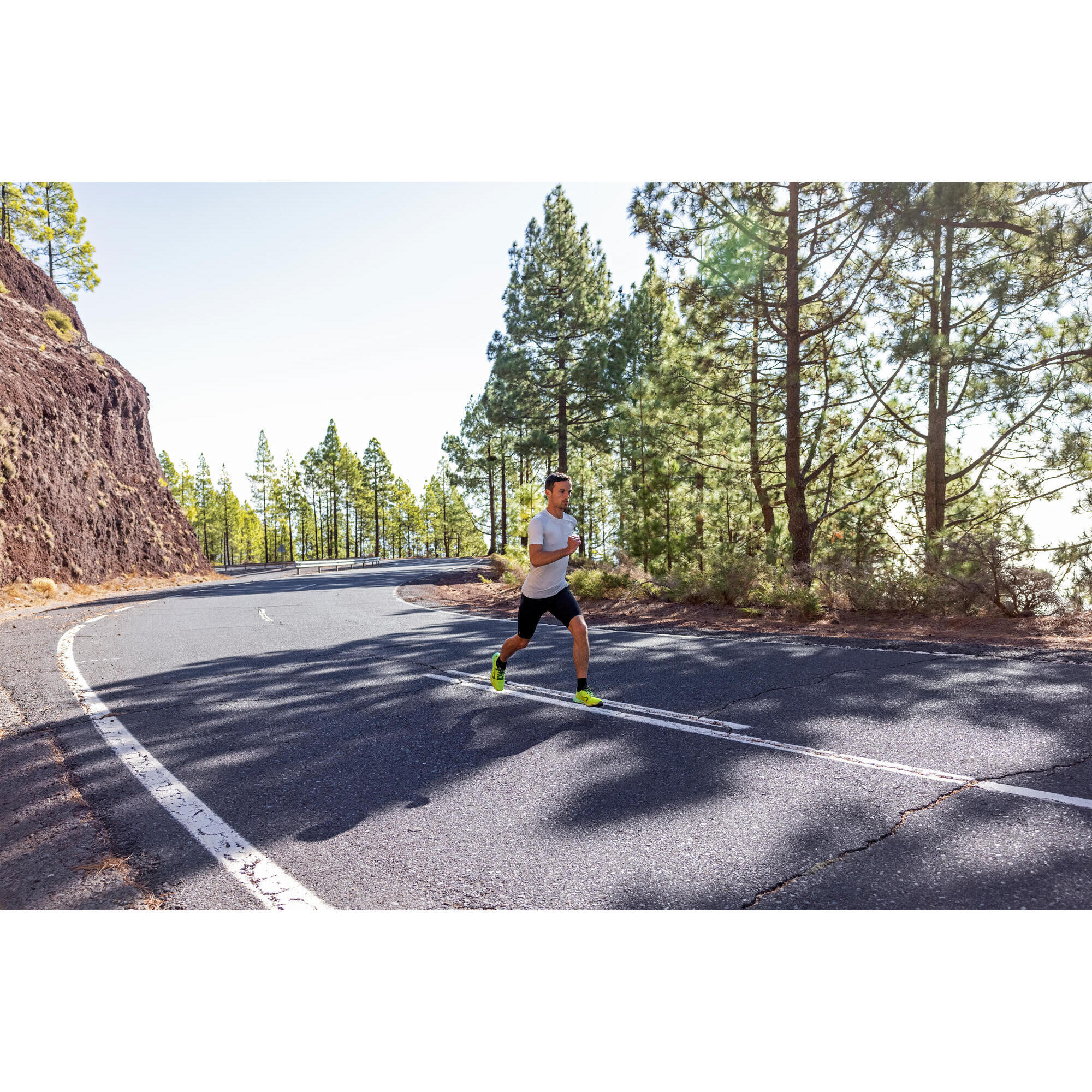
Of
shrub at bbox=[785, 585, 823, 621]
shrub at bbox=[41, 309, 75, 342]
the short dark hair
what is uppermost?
shrub at bbox=[41, 309, 75, 342]

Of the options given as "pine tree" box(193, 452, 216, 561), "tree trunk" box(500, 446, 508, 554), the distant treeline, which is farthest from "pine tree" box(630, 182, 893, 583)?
"pine tree" box(193, 452, 216, 561)

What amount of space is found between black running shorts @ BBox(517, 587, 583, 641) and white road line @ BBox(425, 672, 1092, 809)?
2.16ft

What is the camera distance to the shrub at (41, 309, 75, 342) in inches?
1208

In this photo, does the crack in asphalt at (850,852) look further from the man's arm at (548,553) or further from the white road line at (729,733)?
the man's arm at (548,553)

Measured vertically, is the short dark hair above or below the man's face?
above

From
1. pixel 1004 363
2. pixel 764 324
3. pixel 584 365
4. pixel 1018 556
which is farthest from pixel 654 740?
pixel 584 365

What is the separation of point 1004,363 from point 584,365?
16784 mm

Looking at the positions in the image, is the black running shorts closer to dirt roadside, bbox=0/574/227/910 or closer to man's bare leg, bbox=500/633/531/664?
man's bare leg, bbox=500/633/531/664

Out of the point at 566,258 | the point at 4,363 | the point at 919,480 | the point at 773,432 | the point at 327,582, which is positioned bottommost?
the point at 327,582

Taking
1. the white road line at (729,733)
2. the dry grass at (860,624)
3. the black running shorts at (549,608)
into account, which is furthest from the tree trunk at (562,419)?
the black running shorts at (549,608)

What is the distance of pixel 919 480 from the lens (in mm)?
15648

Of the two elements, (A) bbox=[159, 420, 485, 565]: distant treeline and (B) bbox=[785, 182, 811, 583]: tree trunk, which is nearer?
(B) bbox=[785, 182, 811, 583]: tree trunk

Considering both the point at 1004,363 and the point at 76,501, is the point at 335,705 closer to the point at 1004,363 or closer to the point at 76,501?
the point at 1004,363

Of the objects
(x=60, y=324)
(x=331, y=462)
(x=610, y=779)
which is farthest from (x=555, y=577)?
(x=331, y=462)
